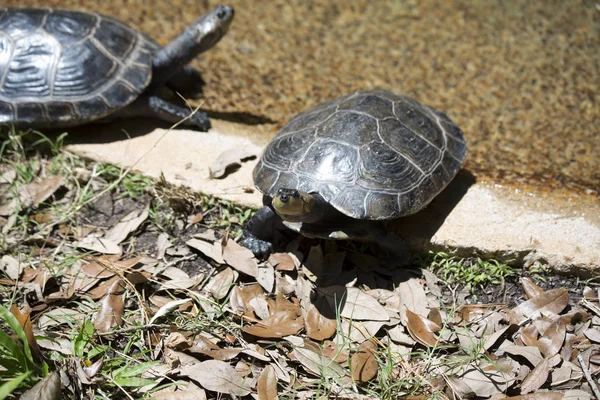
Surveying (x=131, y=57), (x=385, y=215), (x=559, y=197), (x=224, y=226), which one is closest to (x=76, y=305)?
(x=224, y=226)

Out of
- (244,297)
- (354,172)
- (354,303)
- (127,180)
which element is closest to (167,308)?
(244,297)

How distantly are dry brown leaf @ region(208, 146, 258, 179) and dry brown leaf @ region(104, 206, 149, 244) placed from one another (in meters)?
0.53

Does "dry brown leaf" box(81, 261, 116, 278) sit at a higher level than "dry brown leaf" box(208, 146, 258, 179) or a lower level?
lower

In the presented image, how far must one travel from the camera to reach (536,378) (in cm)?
283

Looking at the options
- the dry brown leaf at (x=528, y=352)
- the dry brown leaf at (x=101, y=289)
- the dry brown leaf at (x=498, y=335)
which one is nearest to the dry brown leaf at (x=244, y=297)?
the dry brown leaf at (x=101, y=289)

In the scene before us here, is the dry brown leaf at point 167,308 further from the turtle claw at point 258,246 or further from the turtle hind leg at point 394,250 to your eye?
the turtle hind leg at point 394,250

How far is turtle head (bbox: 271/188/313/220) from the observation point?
9.44 feet

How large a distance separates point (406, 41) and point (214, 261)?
3072 millimetres

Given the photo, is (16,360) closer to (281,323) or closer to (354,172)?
(281,323)

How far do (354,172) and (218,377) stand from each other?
1.37 m

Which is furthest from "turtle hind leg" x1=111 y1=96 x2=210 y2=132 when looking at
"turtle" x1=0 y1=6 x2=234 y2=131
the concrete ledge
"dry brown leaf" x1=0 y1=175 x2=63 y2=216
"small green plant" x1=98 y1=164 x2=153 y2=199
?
"dry brown leaf" x1=0 y1=175 x2=63 y2=216

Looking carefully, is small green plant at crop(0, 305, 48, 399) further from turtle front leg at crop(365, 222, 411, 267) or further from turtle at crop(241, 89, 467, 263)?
turtle front leg at crop(365, 222, 411, 267)

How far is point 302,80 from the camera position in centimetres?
490

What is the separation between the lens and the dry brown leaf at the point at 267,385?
8.97 feet
